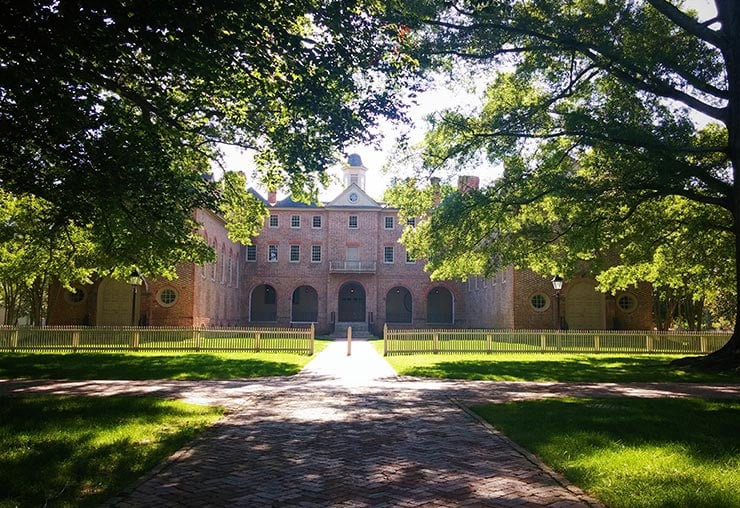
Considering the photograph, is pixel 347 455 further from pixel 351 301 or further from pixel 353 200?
pixel 351 301

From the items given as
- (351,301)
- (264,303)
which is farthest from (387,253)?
Answer: (264,303)

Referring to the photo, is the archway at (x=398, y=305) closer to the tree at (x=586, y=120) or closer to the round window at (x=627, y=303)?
the round window at (x=627, y=303)

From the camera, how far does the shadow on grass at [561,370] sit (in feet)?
48.4

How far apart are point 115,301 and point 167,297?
10.8 feet

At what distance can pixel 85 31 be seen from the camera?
8.07 m

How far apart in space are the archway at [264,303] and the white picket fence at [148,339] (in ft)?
94.8

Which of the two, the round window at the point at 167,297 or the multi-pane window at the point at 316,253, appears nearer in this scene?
the round window at the point at 167,297

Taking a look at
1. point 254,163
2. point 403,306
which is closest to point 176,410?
point 254,163

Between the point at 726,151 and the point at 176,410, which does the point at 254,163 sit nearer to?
the point at 176,410

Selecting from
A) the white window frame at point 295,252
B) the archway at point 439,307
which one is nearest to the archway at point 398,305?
the archway at point 439,307

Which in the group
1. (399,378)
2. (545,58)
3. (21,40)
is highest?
(545,58)

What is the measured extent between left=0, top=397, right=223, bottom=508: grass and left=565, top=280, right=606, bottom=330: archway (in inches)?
1154

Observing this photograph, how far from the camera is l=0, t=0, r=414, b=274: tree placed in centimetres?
812

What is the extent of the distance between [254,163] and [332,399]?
988 cm
